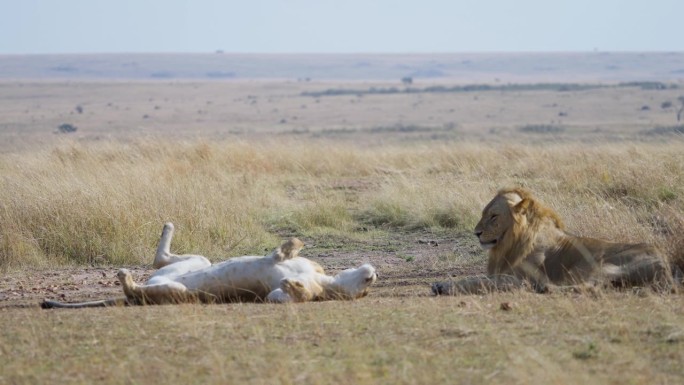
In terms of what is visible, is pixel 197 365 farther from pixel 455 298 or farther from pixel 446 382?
pixel 455 298

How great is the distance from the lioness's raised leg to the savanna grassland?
0.75 feet

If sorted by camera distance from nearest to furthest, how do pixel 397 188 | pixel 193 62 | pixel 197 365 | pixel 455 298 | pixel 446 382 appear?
pixel 446 382 → pixel 197 365 → pixel 455 298 → pixel 397 188 → pixel 193 62

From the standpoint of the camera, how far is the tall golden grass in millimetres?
10992

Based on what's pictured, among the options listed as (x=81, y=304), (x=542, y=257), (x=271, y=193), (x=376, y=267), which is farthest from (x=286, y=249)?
(x=271, y=193)

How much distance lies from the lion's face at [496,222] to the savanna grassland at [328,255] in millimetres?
609

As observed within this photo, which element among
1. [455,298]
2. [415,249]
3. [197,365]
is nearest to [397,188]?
[415,249]

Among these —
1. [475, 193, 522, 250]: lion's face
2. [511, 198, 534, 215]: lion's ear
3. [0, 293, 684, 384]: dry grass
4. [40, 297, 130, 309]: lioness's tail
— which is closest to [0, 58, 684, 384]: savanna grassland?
[0, 293, 684, 384]: dry grass

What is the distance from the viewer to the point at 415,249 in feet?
38.5

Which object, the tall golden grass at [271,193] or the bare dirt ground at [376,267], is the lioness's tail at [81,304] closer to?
the bare dirt ground at [376,267]

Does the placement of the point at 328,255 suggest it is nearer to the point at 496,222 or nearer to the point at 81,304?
the point at 496,222

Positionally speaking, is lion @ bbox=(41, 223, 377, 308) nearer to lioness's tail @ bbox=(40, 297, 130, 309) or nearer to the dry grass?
lioness's tail @ bbox=(40, 297, 130, 309)

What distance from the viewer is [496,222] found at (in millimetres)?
8398

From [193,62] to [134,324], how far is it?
168 m

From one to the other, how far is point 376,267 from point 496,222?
216cm
